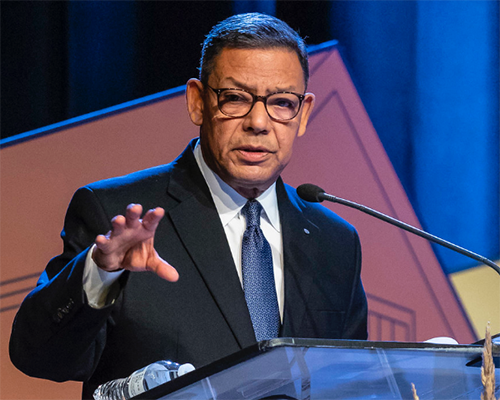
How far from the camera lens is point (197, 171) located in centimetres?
193

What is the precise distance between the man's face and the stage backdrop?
692mm

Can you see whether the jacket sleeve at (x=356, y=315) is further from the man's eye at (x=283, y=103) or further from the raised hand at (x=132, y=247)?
the raised hand at (x=132, y=247)

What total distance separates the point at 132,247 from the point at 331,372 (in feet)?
1.53

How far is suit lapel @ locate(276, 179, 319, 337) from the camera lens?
1.83m

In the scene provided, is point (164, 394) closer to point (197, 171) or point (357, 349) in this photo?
point (357, 349)

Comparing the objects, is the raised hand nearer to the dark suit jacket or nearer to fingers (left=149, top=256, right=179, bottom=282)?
fingers (left=149, top=256, right=179, bottom=282)

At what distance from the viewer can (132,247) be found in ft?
3.91

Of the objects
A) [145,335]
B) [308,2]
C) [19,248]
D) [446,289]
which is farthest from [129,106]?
[446,289]

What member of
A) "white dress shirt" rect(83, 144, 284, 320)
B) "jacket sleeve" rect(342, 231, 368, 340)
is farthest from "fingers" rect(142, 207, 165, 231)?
"jacket sleeve" rect(342, 231, 368, 340)

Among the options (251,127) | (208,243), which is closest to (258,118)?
(251,127)

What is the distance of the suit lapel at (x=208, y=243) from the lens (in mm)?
1732

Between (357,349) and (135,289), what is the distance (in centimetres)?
101

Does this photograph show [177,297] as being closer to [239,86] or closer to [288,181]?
[239,86]

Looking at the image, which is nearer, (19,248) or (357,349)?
(357,349)
